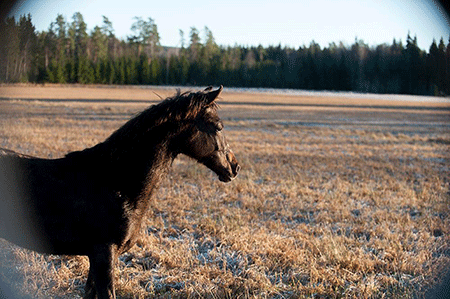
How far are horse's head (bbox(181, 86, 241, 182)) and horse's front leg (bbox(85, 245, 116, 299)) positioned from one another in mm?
1204

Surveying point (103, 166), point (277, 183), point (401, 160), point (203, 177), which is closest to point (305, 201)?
point (277, 183)

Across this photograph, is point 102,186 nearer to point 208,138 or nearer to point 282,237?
point 208,138

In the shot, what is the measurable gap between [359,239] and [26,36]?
561 cm

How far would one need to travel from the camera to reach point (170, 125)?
3285 millimetres

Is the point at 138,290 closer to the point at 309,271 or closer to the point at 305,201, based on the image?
the point at 309,271

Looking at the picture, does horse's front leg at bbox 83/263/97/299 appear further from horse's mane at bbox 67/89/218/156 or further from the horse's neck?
horse's mane at bbox 67/89/218/156

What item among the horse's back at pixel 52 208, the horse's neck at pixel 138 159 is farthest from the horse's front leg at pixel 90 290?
the horse's neck at pixel 138 159

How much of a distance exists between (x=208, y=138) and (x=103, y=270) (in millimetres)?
1582

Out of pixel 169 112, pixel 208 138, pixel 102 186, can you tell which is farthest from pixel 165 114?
pixel 102 186

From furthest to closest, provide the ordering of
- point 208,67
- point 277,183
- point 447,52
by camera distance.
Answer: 1. point 208,67
2. point 277,183
3. point 447,52

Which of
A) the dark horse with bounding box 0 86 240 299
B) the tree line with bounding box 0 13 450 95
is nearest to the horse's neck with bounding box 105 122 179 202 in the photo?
the dark horse with bounding box 0 86 240 299

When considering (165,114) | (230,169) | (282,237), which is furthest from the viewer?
(282,237)

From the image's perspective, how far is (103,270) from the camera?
9.80 ft

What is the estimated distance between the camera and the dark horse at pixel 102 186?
305 centimetres
